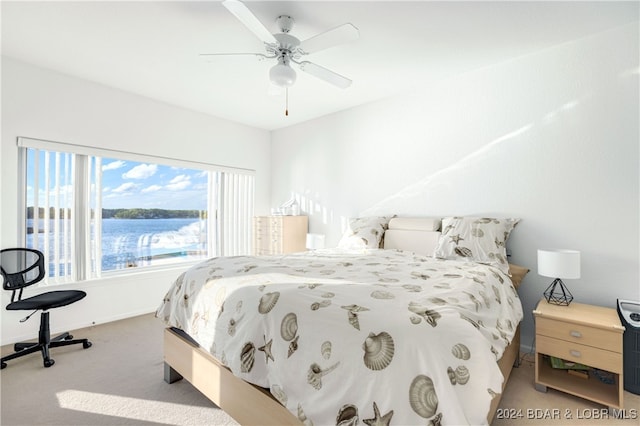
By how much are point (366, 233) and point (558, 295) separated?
1761mm

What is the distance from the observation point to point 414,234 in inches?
124

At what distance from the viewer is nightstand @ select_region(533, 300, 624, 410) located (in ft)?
6.09

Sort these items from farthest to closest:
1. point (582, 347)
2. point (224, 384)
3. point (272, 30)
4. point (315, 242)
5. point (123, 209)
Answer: point (315, 242) < point (123, 209) < point (272, 30) < point (582, 347) < point (224, 384)

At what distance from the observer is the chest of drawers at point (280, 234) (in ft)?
14.4

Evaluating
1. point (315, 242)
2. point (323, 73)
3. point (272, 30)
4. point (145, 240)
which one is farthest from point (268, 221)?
point (272, 30)

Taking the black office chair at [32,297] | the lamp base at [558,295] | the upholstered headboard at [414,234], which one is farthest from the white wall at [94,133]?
the lamp base at [558,295]

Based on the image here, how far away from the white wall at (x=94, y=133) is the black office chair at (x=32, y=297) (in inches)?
9.9

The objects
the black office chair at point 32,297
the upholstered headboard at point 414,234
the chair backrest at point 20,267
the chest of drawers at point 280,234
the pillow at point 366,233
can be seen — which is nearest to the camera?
the black office chair at point 32,297

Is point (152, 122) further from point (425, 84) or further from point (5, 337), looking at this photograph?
point (425, 84)

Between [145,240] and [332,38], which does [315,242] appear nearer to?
[145,240]

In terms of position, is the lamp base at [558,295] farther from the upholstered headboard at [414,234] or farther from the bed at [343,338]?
the upholstered headboard at [414,234]

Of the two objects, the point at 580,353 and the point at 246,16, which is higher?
the point at 246,16

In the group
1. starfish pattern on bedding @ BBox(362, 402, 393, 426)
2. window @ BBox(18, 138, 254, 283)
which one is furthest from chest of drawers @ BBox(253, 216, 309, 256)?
starfish pattern on bedding @ BBox(362, 402, 393, 426)

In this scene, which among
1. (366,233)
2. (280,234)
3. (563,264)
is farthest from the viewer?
(280,234)
